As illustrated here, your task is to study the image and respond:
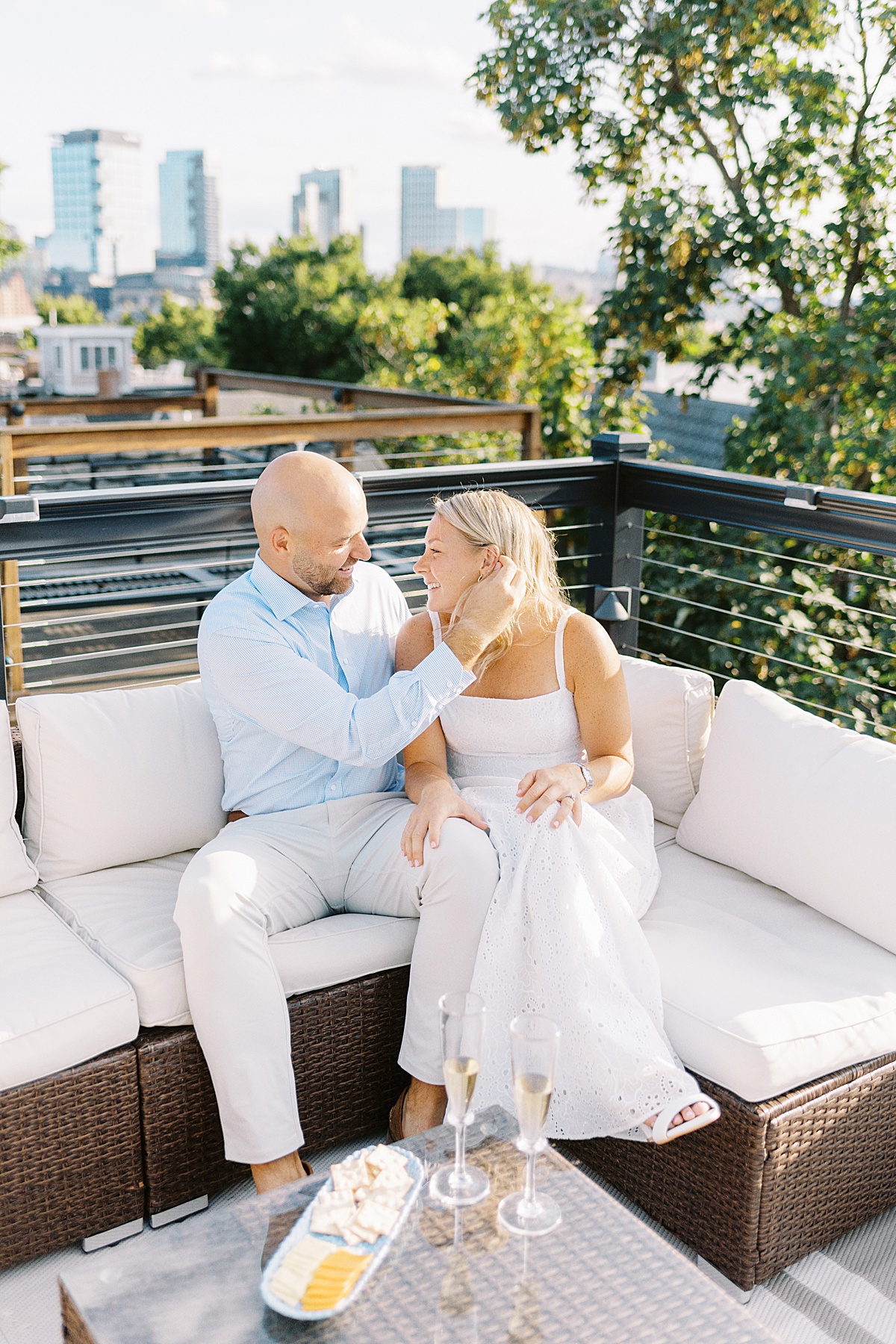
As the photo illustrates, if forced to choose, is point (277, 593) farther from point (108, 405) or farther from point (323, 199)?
→ point (323, 199)

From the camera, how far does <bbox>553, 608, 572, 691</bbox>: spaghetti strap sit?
2404mm

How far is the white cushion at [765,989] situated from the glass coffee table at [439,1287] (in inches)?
17.4

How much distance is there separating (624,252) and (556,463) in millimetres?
2824

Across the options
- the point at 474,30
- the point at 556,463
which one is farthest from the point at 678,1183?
the point at 474,30

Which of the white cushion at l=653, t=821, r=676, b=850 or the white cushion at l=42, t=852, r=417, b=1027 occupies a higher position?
the white cushion at l=653, t=821, r=676, b=850

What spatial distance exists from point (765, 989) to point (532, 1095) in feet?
2.42

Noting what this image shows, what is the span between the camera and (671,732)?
2631 mm

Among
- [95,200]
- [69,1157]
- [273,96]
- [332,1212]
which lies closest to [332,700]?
[69,1157]

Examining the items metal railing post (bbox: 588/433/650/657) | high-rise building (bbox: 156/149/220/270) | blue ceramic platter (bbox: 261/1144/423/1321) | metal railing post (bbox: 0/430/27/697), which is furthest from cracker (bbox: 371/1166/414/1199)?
high-rise building (bbox: 156/149/220/270)

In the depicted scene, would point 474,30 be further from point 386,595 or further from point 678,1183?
point 678,1183

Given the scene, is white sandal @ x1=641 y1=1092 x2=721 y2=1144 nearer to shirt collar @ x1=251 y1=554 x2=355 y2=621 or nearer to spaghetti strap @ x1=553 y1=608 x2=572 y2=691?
spaghetti strap @ x1=553 y1=608 x2=572 y2=691

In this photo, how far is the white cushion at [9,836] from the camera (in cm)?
232

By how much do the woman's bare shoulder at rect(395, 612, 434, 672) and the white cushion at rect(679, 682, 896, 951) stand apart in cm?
67

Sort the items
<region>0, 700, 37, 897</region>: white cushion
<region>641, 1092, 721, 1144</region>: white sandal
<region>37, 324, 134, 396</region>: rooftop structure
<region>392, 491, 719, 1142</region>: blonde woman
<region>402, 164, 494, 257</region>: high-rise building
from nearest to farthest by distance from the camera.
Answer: <region>641, 1092, 721, 1144</region>: white sandal → <region>392, 491, 719, 1142</region>: blonde woman → <region>0, 700, 37, 897</region>: white cushion → <region>37, 324, 134, 396</region>: rooftop structure → <region>402, 164, 494, 257</region>: high-rise building
